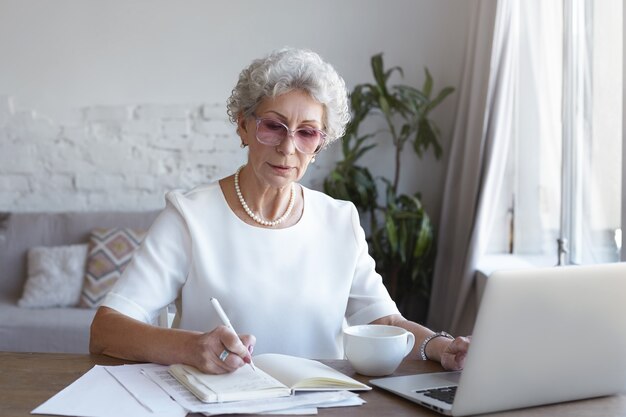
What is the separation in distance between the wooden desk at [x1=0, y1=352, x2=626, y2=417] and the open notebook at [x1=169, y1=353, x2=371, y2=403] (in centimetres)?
7

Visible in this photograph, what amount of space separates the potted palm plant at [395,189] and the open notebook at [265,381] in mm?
2708

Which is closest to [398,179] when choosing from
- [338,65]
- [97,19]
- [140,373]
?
[338,65]

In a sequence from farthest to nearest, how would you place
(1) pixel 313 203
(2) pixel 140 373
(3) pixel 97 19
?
1. (3) pixel 97 19
2. (1) pixel 313 203
3. (2) pixel 140 373

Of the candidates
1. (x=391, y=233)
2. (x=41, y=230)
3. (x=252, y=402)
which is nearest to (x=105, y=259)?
(x=41, y=230)

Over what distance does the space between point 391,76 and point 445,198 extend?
78cm

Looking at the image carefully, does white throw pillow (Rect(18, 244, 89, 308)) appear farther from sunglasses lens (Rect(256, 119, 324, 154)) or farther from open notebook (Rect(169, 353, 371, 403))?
open notebook (Rect(169, 353, 371, 403))

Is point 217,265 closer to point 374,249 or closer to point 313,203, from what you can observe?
point 313,203

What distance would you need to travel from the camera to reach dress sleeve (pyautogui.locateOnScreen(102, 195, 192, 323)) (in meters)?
1.87

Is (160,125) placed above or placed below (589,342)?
above

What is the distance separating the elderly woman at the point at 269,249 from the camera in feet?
6.44

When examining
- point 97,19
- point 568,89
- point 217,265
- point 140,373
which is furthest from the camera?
point 97,19

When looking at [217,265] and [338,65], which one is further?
[338,65]

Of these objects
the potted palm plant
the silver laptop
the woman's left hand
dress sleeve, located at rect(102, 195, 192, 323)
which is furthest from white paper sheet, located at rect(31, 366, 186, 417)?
the potted palm plant

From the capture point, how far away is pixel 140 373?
158 cm
